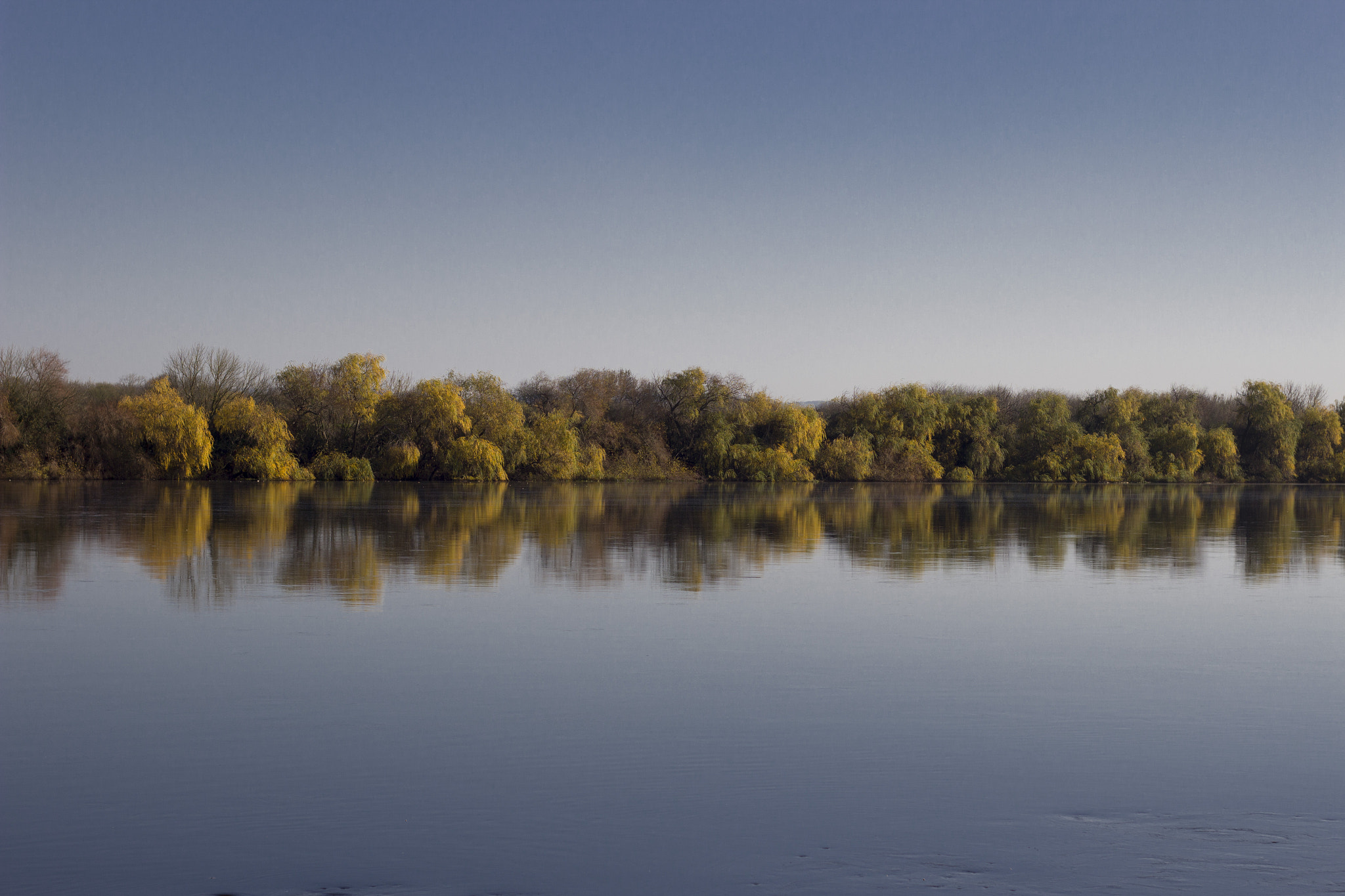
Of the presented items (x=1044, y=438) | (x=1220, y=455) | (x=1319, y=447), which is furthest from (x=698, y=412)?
(x=1319, y=447)

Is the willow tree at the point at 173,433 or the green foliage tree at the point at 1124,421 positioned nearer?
the willow tree at the point at 173,433

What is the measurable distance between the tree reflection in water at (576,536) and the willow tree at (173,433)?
35.1 ft

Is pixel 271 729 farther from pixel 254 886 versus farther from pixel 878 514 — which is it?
pixel 878 514

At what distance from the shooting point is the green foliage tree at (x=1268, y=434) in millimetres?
76875

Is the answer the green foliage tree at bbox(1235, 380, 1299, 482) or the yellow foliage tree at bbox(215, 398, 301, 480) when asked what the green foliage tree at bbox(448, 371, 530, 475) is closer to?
the yellow foliage tree at bbox(215, 398, 301, 480)

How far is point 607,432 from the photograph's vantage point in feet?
223

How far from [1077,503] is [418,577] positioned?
30.6 metres

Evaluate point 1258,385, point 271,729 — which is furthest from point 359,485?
point 1258,385

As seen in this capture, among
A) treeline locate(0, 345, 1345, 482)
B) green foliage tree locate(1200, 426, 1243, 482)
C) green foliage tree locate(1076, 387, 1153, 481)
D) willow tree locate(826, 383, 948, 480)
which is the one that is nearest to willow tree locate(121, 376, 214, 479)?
treeline locate(0, 345, 1345, 482)

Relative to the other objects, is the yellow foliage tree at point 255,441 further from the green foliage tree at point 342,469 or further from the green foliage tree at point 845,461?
the green foliage tree at point 845,461

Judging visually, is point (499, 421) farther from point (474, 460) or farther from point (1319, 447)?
point (1319, 447)

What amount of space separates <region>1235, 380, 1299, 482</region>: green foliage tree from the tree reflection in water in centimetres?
4047

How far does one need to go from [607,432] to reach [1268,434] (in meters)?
46.9

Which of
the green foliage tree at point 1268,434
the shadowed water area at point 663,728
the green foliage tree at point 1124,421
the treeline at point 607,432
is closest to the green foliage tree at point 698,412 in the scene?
the treeline at point 607,432
